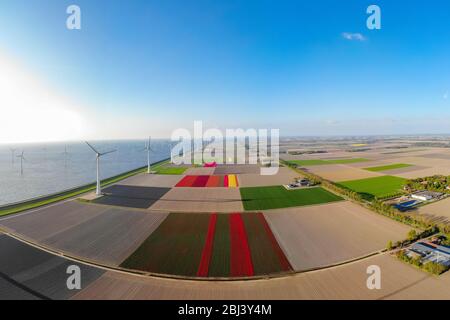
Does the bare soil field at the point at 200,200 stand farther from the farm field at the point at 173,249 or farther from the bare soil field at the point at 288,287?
the bare soil field at the point at 288,287

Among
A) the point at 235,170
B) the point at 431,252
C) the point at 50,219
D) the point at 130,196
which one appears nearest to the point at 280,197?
the point at 431,252

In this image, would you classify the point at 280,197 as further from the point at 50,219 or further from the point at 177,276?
the point at 50,219

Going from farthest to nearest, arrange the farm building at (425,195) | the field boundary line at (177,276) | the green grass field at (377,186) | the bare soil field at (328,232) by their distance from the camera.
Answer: the green grass field at (377,186) < the farm building at (425,195) < the bare soil field at (328,232) < the field boundary line at (177,276)

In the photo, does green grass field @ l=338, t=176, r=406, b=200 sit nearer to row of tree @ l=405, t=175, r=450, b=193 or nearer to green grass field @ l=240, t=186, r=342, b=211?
row of tree @ l=405, t=175, r=450, b=193

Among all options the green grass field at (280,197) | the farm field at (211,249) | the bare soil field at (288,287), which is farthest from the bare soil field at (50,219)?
the green grass field at (280,197)
